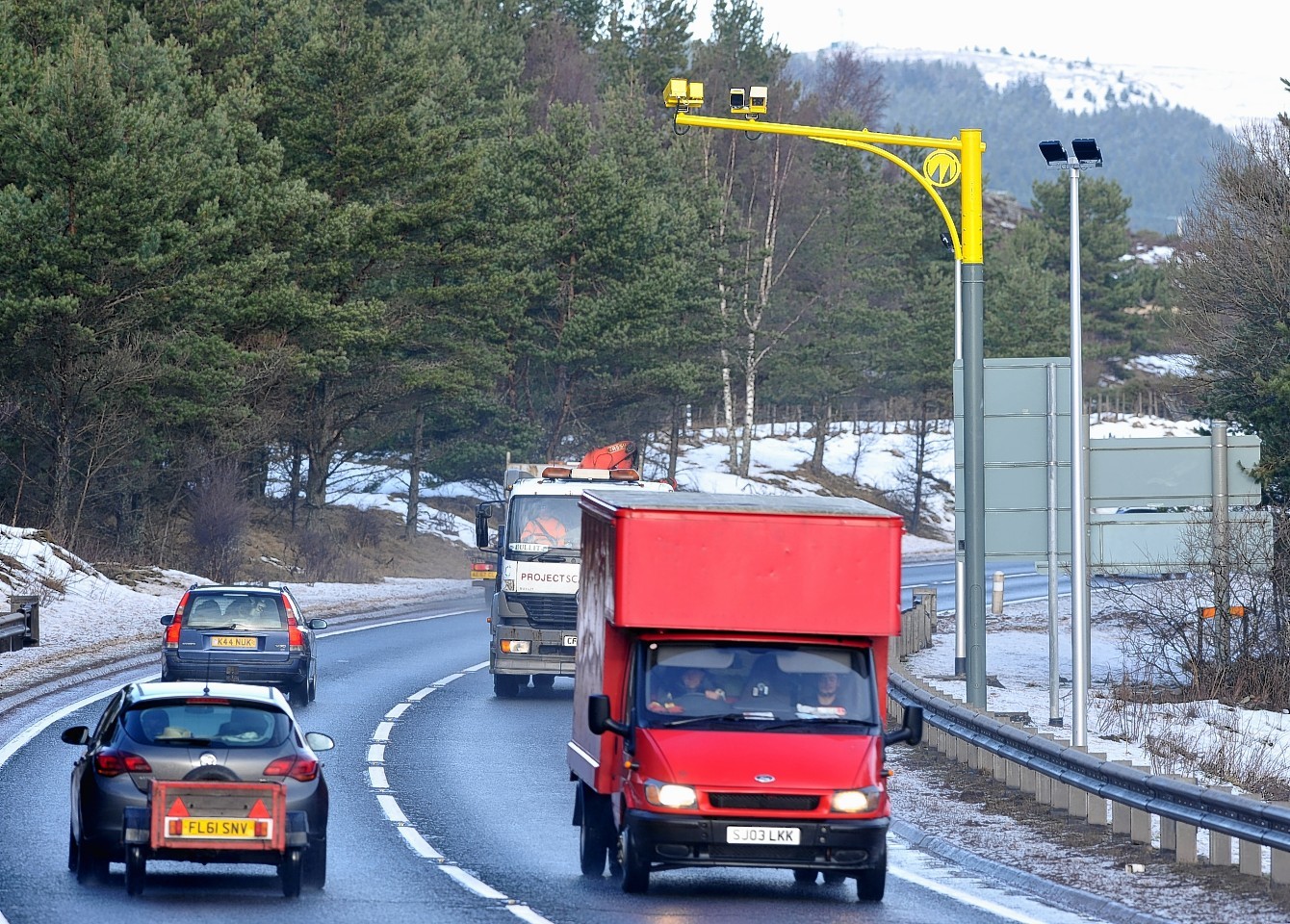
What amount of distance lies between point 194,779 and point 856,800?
14.4 ft

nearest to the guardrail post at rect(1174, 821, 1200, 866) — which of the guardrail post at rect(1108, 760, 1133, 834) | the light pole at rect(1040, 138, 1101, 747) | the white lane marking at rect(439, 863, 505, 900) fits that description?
the guardrail post at rect(1108, 760, 1133, 834)

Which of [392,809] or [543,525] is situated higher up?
[543,525]

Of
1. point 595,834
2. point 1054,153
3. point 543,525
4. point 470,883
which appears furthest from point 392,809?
point 543,525

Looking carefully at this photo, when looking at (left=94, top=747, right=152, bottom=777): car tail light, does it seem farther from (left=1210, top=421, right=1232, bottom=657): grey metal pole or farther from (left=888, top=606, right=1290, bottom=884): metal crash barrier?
(left=1210, top=421, right=1232, bottom=657): grey metal pole

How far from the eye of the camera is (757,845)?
12.1 meters

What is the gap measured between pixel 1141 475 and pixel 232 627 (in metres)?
11.9

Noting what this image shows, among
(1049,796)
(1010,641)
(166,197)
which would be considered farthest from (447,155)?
(1049,796)

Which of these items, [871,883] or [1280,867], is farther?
[871,883]

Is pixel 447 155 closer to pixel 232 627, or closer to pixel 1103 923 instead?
pixel 232 627

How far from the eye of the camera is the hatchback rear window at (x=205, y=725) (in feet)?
41.8

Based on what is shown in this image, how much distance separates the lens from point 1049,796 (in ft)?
52.8

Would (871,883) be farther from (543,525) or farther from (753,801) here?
(543,525)

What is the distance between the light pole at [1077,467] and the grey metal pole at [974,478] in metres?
0.93

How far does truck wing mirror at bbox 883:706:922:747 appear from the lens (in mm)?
12834
